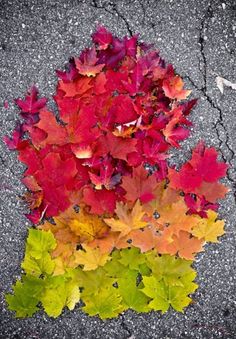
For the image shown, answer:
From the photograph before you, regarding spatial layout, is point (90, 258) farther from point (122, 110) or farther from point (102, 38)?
point (102, 38)

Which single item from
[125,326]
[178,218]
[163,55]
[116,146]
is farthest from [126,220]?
[163,55]

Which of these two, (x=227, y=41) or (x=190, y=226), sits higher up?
(x=227, y=41)

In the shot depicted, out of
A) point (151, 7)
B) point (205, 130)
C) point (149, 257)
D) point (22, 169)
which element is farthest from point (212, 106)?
point (22, 169)

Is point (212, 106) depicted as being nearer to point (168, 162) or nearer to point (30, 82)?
point (168, 162)

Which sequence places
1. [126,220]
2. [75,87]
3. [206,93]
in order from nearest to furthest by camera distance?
[126,220] → [75,87] → [206,93]

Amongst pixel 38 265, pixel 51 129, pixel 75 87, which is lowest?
pixel 38 265

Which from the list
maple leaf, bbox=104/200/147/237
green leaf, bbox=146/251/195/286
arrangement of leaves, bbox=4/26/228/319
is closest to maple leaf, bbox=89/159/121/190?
arrangement of leaves, bbox=4/26/228/319

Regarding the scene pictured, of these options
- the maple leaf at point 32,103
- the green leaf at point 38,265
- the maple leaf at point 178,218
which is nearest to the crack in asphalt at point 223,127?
the maple leaf at point 178,218

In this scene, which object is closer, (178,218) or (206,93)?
(178,218)

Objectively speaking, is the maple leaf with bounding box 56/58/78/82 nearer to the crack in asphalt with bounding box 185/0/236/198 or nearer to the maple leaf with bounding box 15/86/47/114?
the maple leaf with bounding box 15/86/47/114
